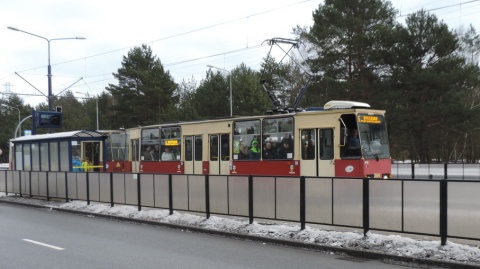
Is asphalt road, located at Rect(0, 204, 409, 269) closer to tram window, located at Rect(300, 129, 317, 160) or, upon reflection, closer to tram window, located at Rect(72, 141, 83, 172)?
tram window, located at Rect(300, 129, 317, 160)

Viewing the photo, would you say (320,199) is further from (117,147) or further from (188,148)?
(117,147)

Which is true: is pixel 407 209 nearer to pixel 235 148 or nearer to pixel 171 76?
pixel 235 148

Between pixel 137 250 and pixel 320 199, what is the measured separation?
3996 millimetres

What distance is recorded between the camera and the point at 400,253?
8.53m

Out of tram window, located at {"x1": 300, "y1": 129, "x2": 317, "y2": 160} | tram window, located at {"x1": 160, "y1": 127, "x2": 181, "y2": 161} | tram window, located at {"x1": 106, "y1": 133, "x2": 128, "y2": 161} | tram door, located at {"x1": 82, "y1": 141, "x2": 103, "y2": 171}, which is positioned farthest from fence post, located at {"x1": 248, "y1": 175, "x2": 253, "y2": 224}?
tram window, located at {"x1": 106, "y1": 133, "x2": 128, "y2": 161}

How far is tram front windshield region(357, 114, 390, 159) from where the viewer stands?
16.3 m

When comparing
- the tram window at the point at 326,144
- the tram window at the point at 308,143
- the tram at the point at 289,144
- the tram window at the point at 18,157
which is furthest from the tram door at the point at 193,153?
the tram window at the point at 18,157

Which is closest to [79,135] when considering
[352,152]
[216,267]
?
[352,152]

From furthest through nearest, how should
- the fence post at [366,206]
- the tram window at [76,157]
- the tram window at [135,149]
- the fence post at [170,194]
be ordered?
1. the tram window at [135,149]
2. the tram window at [76,157]
3. the fence post at [170,194]
4. the fence post at [366,206]

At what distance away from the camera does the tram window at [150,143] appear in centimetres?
2338

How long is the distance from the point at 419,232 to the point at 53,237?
7944 mm

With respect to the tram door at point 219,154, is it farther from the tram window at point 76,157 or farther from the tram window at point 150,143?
the tram window at point 76,157

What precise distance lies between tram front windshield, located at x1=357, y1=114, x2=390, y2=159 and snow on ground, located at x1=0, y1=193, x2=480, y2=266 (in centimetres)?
577

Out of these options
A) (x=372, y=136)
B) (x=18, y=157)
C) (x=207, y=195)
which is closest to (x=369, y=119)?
(x=372, y=136)
